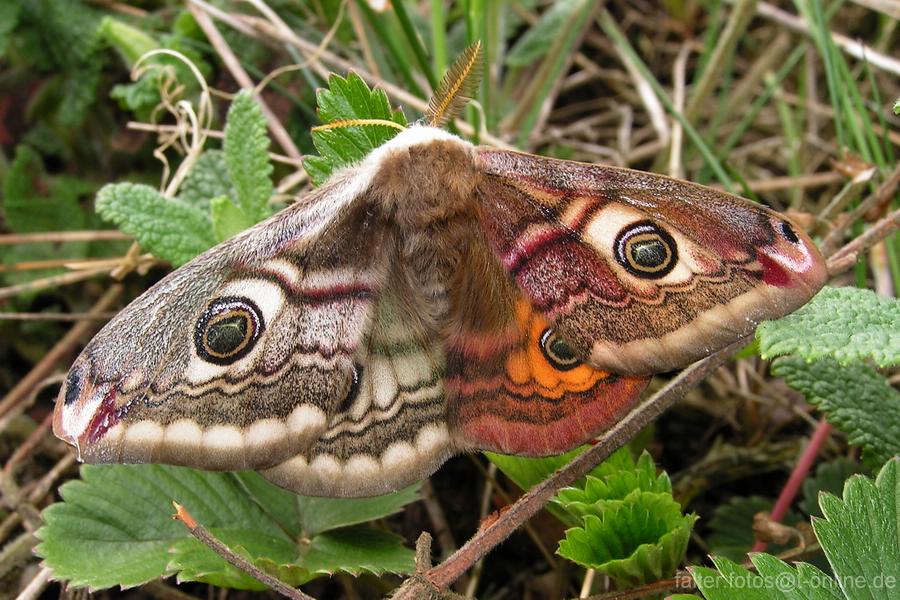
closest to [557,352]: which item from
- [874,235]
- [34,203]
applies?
[874,235]

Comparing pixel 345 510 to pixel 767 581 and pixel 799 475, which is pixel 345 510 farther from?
pixel 799 475

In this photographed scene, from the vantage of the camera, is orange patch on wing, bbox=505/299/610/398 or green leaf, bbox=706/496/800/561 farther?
green leaf, bbox=706/496/800/561

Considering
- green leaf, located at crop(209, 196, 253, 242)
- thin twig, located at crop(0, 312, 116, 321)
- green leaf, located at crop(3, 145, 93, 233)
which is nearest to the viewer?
green leaf, located at crop(209, 196, 253, 242)

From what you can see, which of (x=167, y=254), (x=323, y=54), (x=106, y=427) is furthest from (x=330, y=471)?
(x=323, y=54)

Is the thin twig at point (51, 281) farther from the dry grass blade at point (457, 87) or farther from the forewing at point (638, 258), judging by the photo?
the forewing at point (638, 258)

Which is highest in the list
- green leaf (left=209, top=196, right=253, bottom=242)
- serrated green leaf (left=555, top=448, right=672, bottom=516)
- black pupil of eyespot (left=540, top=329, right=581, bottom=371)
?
green leaf (left=209, top=196, right=253, bottom=242)

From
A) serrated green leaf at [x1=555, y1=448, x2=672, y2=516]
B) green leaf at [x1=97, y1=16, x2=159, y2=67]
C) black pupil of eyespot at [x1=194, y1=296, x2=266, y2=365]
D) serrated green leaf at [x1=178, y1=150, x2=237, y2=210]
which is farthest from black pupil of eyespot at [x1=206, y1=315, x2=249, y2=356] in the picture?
green leaf at [x1=97, y1=16, x2=159, y2=67]

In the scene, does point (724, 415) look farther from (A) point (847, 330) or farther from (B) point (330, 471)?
(B) point (330, 471)

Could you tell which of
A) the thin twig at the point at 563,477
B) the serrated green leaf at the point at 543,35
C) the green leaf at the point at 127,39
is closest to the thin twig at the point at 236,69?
the green leaf at the point at 127,39

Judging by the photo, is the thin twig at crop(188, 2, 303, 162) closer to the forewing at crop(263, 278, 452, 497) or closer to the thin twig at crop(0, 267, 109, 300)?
the thin twig at crop(0, 267, 109, 300)
